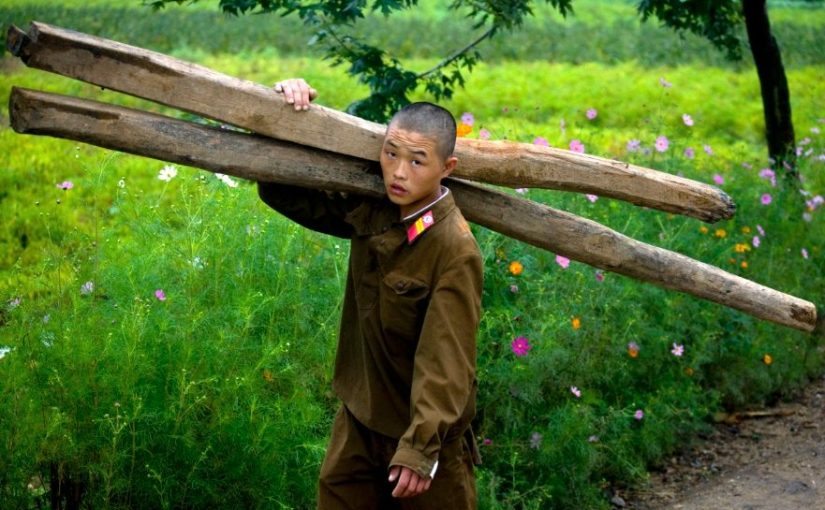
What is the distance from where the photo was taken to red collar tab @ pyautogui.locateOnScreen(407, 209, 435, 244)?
326 centimetres

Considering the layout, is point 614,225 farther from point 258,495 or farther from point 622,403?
point 258,495

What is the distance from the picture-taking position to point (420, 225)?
10.7 ft

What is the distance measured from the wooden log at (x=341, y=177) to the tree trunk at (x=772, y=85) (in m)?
5.75

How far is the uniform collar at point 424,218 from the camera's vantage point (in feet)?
10.7

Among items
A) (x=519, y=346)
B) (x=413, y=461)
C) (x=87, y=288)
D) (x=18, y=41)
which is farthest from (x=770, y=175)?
(x=18, y=41)

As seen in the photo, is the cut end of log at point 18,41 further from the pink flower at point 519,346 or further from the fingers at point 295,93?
the pink flower at point 519,346

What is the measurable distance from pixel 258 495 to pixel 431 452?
4.38ft

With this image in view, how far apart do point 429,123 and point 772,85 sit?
6946 millimetres

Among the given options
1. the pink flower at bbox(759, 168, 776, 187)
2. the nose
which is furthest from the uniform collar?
the pink flower at bbox(759, 168, 776, 187)

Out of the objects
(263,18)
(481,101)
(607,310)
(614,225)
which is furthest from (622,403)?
(263,18)

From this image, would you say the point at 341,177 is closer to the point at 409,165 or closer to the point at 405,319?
the point at 409,165

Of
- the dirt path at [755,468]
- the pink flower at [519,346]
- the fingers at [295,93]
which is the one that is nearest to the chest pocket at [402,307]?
the fingers at [295,93]

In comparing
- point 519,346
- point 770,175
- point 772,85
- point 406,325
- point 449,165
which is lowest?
point 770,175

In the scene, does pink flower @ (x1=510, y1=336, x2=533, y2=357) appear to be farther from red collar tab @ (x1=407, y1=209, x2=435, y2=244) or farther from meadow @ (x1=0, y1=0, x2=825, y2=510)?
red collar tab @ (x1=407, y1=209, x2=435, y2=244)
